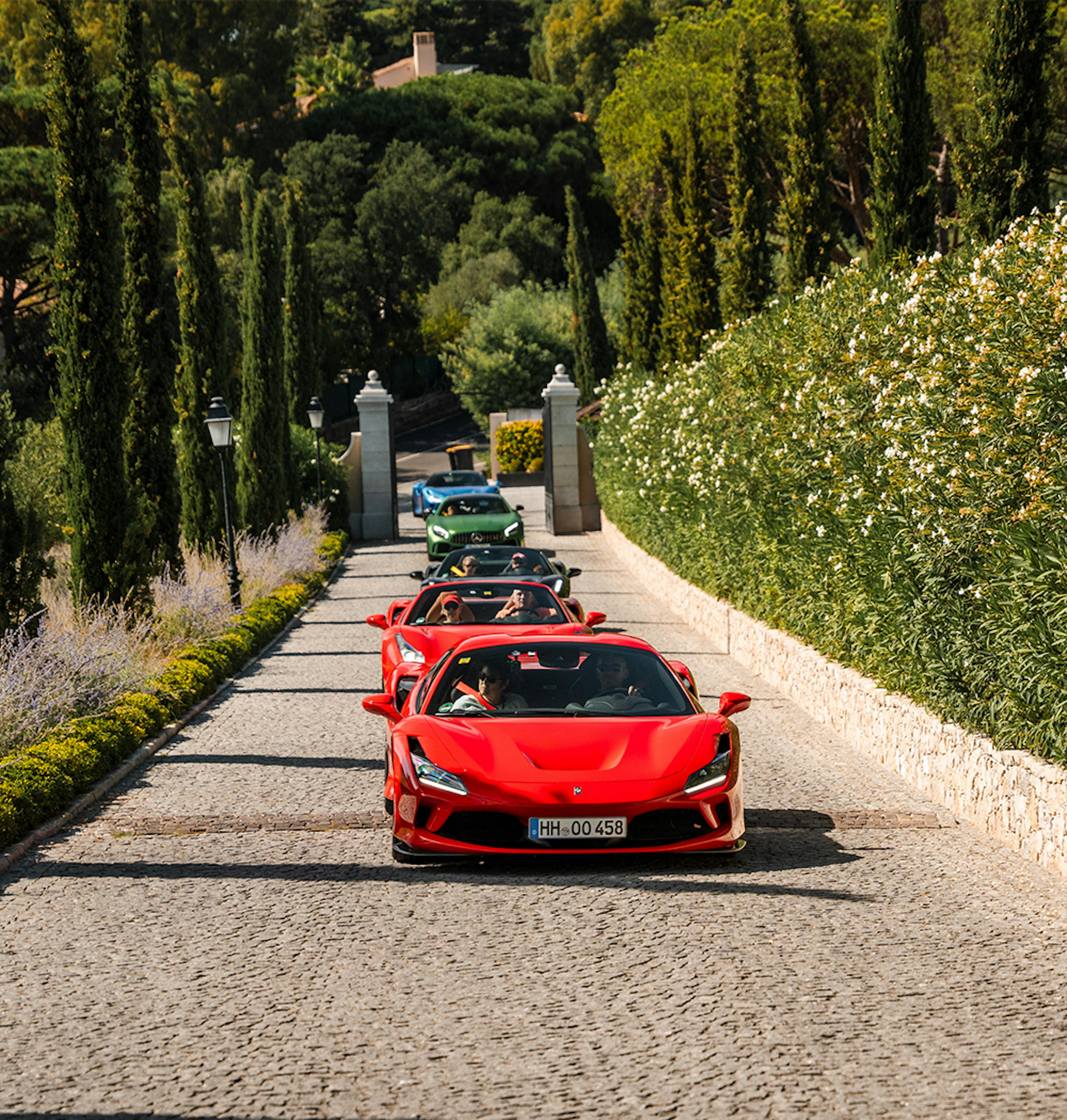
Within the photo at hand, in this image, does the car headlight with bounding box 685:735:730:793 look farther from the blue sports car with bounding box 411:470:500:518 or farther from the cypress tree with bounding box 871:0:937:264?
the blue sports car with bounding box 411:470:500:518

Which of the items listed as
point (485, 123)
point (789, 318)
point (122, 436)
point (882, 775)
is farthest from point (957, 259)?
point (485, 123)

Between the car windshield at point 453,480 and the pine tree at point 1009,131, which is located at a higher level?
the pine tree at point 1009,131

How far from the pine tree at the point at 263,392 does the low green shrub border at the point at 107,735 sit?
425 inches

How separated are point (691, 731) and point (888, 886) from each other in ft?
4.49

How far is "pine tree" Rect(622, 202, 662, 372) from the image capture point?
1692 inches

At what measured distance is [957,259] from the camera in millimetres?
Answer: 13891

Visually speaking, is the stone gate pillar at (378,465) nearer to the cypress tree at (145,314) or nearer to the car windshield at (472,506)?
the car windshield at (472,506)

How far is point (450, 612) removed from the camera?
45.6 feet

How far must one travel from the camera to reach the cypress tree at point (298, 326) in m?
48.0

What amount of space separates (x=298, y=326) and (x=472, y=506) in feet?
64.1

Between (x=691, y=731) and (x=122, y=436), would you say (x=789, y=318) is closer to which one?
(x=122, y=436)

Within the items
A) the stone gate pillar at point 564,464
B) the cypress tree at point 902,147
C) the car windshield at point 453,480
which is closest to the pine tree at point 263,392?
the stone gate pillar at point 564,464

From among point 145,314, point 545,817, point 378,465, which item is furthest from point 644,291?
point 545,817

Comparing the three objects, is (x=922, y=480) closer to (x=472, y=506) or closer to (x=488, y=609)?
(x=488, y=609)
